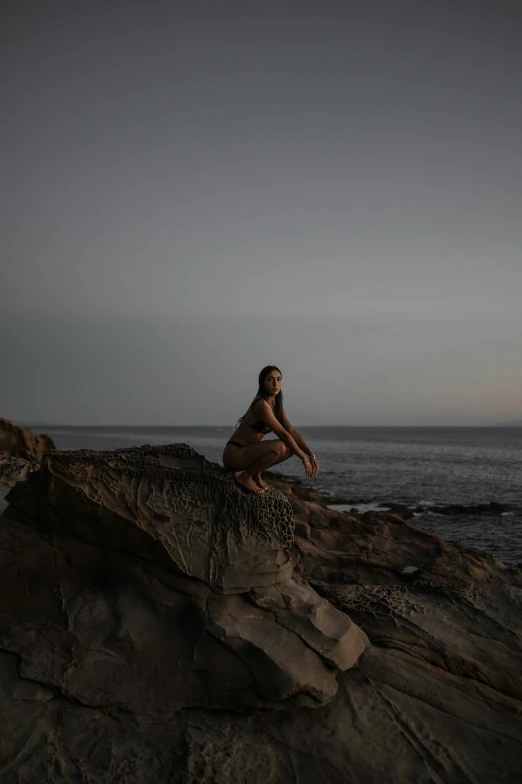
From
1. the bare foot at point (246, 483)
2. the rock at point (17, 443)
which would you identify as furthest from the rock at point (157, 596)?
the rock at point (17, 443)

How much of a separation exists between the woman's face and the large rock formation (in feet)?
3.17

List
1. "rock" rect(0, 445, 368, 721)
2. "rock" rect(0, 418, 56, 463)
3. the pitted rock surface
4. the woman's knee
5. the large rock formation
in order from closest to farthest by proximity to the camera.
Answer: the large rock formation, "rock" rect(0, 445, 368, 721), the pitted rock surface, the woman's knee, "rock" rect(0, 418, 56, 463)

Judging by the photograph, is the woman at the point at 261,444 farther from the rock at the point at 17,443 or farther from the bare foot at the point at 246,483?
the rock at the point at 17,443

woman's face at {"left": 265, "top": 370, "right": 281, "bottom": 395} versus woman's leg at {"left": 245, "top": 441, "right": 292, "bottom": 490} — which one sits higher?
woman's face at {"left": 265, "top": 370, "right": 281, "bottom": 395}

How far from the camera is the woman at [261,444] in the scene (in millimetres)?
4895

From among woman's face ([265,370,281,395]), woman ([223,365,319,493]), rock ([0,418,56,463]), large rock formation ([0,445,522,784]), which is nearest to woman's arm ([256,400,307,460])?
woman ([223,365,319,493])

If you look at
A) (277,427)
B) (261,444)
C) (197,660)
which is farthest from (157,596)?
(277,427)

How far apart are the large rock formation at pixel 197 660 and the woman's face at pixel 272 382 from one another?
3.17 feet

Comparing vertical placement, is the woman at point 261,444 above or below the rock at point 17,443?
above

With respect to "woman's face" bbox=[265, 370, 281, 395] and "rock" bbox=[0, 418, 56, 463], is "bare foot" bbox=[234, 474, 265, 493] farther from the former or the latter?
"rock" bbox=[0, 418, 56, 463]

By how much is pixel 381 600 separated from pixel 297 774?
2418 millimetres

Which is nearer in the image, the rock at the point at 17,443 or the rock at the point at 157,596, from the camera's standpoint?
the rock at the point at 157,596

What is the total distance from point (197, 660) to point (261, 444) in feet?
6.23

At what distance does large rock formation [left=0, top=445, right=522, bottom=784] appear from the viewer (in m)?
3.65
